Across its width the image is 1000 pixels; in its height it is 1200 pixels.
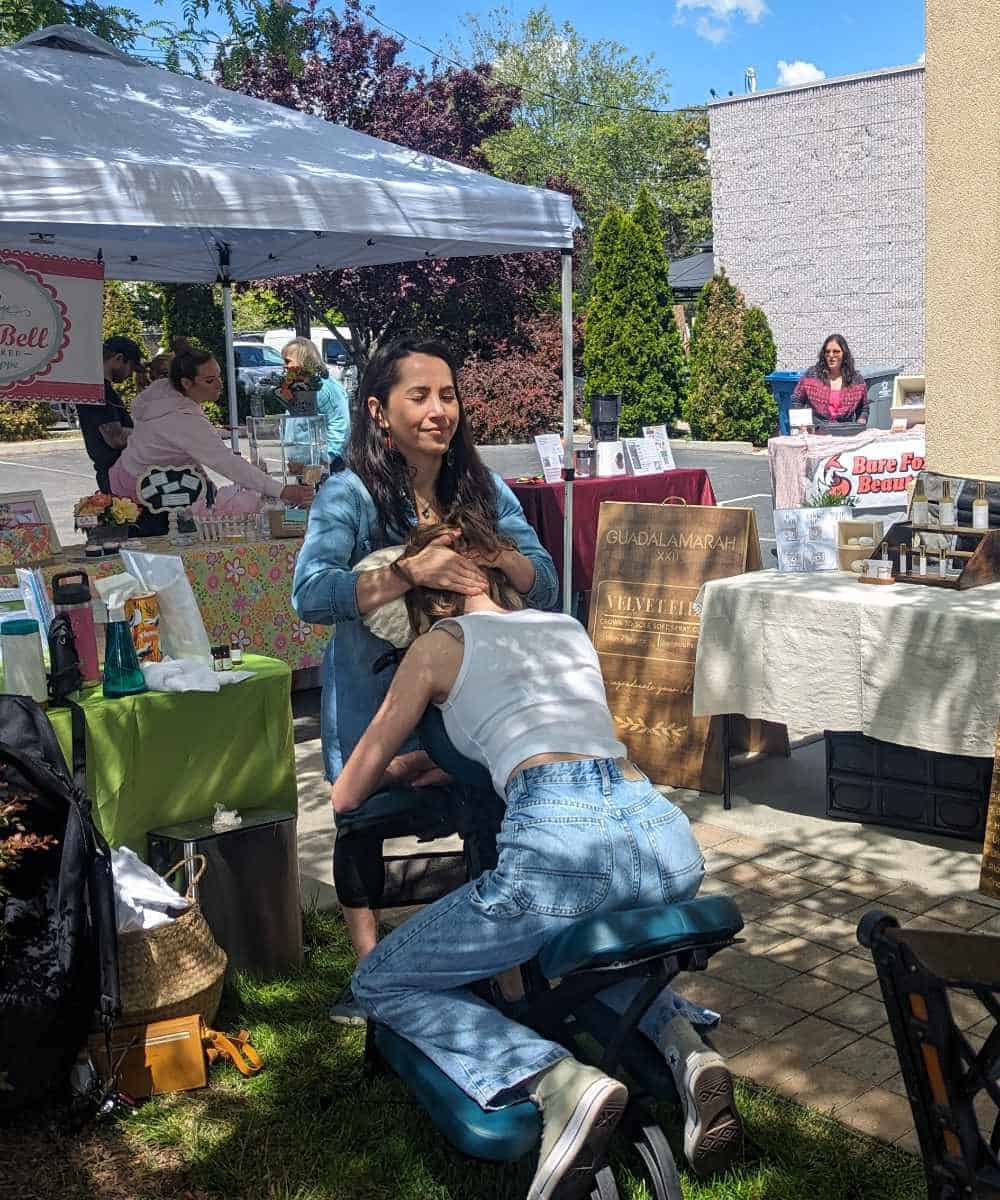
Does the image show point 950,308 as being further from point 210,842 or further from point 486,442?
point 486,442

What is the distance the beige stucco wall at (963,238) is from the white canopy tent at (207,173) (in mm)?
1843

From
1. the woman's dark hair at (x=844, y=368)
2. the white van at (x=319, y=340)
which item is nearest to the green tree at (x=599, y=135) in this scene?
the white van at (x=319, y=340)

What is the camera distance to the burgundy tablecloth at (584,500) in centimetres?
762

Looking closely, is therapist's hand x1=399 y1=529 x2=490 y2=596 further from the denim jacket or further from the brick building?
the brick building

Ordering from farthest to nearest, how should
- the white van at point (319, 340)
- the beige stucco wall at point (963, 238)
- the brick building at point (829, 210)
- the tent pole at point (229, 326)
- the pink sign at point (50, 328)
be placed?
the white van at point (319, 340), the brick building at point (829, 210), the tent pole at point (229, 326), the pink sign at point (50, 328), the beige stucco wall at point (963, 238)

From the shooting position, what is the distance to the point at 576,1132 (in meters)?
2.33

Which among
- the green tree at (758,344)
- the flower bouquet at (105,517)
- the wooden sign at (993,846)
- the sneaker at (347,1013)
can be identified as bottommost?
the sneaker at (347,1013)

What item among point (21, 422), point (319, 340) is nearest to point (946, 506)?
point (21, 422)

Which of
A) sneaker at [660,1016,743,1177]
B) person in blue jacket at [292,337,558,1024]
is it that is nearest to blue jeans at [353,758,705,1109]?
sneaker at [660,1016,743,1177]

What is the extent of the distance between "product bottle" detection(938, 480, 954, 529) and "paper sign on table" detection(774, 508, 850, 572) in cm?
47

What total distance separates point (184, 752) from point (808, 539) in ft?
9.28

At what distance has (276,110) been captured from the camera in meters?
7.35

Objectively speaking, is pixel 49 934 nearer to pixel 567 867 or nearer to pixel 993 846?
pixel 567 867

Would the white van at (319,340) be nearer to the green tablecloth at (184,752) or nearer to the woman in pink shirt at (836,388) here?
the woman in pink shirt at (836,388)
